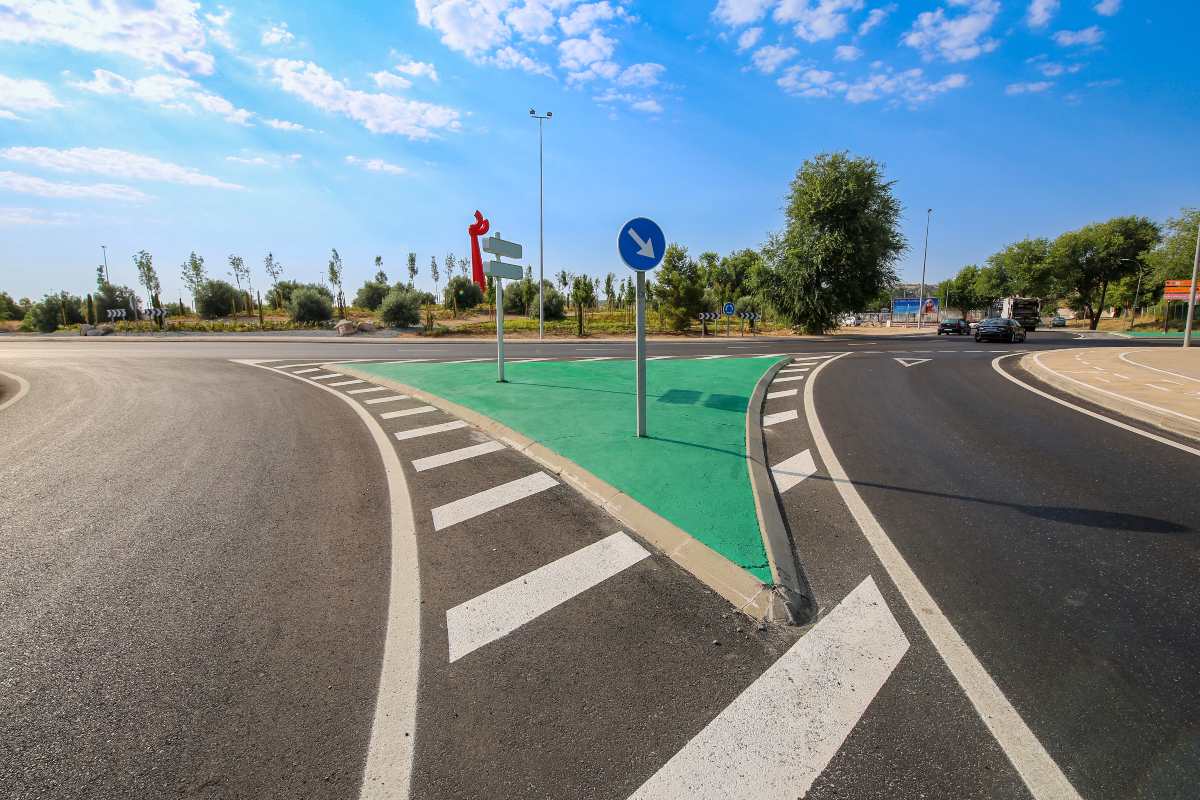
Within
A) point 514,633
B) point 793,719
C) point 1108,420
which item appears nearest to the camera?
point 793,719

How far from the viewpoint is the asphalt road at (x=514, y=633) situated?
203cm

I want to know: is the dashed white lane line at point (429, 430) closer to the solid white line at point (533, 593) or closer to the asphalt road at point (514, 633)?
the asphalt road at point (514, 633)

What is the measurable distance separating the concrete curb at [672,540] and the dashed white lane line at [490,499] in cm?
28

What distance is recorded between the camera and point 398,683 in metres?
2.48

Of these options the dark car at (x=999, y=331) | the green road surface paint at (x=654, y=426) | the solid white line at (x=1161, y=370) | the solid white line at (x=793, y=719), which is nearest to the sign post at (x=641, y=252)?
the green road surface paint at (x=654, y=426)

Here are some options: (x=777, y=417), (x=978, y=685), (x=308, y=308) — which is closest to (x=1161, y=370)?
(x=777, y=417)

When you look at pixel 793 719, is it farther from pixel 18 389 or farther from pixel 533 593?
pixel 18 389

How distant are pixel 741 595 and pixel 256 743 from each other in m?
2.50

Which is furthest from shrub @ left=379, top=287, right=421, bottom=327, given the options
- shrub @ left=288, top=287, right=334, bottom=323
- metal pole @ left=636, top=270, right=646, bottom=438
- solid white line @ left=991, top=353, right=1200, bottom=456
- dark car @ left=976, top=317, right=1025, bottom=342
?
dark car @ left=976, top=317, right=1025, bottom=342

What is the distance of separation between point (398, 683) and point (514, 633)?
0.62 metres

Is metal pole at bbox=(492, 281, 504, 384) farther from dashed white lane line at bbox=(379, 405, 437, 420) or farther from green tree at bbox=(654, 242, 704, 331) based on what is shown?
green tree at bbox=(654, 242, 704, 331)

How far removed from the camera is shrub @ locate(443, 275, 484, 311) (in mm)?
65688

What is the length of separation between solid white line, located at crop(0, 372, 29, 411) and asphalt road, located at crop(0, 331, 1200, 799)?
15.9ft

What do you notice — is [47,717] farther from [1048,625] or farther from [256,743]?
[1048,625]
